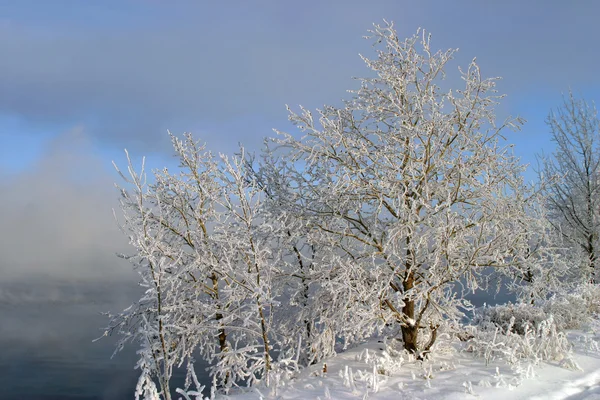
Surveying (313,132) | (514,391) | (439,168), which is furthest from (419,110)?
(514,391)

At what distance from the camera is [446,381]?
23.1 feet

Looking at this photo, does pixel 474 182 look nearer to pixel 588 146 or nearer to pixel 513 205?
pixel 513 205

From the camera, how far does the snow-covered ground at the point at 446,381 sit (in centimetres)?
655

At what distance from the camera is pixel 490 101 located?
862 cm

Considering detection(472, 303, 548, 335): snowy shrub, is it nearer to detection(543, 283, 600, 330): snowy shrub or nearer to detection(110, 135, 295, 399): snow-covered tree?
detection(543, 283, 600, 330): snowy shrub

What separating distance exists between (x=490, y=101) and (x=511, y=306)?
16.4ft

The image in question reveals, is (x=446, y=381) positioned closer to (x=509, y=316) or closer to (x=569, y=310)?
(x=509, y=316)

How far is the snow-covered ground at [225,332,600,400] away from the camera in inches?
258

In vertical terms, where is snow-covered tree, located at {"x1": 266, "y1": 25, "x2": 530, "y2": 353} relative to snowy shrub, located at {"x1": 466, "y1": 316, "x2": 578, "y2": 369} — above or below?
above

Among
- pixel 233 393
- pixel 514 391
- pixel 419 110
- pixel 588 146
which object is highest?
pixel 588 146

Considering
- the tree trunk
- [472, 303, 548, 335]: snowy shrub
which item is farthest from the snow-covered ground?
[472, 303, 548, 335]: snowy shrub

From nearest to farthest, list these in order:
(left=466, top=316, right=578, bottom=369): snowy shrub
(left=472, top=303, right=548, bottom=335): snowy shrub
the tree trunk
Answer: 1. (left=466, top=316, right=578, bottom=369): snowy shrub
2. the tree trunk
3. (left=472, top=303, right=548, bottom=335): snowy shrub

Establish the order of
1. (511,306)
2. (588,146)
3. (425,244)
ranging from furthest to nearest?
1. (588,146)
2. (511,306)
3. (425,244)

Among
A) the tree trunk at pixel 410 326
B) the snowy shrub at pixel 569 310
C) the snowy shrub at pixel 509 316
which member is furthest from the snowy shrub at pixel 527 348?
the snowy shrub at pixel 569 310
